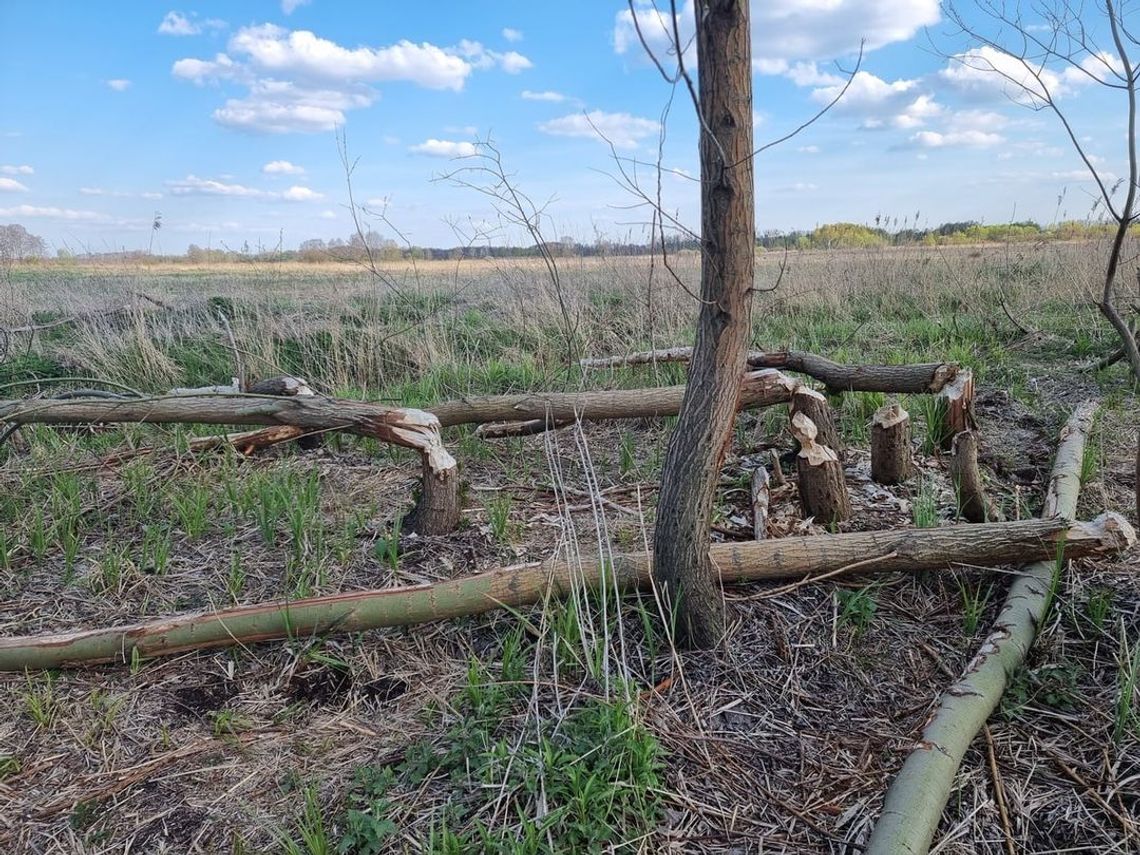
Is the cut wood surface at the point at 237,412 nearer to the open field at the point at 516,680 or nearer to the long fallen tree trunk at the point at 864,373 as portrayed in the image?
the open field at the point at 516,680

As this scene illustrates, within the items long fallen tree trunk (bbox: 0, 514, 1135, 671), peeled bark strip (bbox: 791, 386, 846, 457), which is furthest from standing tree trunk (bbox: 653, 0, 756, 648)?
peeled bark strip (bbox: 791, 386, 846, 457)

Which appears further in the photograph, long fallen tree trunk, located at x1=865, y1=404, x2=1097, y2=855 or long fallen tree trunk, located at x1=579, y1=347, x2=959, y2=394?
long fallen tree trunk, located at x1=579, y1=347, x2=959, y2=394

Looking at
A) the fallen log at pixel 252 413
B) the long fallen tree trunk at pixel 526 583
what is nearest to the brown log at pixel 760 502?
the long fallen tree trunk at pixel 526 583

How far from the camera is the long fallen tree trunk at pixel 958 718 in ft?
5.04

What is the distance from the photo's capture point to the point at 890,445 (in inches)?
132

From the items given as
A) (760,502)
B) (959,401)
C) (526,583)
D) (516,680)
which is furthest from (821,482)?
(516,680)

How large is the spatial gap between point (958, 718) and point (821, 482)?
1297 mm

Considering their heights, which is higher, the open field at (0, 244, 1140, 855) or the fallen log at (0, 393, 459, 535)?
the fallen log at (0, 393, 459, 535)

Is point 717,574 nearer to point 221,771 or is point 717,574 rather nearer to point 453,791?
point 453,791

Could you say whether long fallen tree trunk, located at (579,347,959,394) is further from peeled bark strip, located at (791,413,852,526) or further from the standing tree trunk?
the standing tree trunk

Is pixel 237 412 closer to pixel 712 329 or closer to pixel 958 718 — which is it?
pixel 712 329

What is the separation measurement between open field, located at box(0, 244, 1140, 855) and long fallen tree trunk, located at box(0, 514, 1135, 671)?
0.08 meters

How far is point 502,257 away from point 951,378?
174 inches

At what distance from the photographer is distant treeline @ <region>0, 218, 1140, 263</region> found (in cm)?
559
